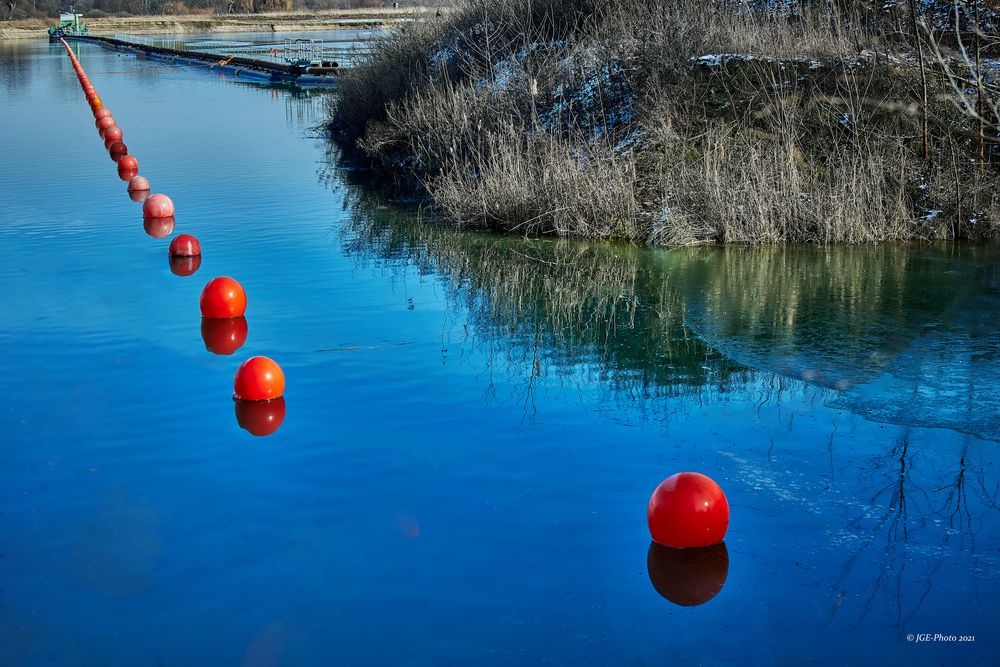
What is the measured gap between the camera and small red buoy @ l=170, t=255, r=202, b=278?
12.9 meters

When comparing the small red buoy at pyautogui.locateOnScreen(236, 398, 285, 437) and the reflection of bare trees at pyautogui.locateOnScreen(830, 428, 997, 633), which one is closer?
the reflection of bare trees at pyautogui.locateOnScreen(830, 428, 997, 633)

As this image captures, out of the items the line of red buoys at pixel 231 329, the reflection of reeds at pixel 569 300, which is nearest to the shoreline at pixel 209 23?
the line of red buoys at pixel 231 329

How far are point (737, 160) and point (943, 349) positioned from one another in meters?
5.57

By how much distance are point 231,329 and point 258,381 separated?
2.24m

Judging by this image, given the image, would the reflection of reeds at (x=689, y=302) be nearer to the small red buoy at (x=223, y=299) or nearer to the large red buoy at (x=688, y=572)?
the small red buoy at (x=223, y=299)

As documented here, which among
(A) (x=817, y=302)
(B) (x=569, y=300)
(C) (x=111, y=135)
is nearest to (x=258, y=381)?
(B) (x=569, y=300)

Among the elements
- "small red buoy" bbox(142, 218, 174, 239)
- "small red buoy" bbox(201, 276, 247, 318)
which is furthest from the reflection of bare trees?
"small red buoy" bbox(142, 218, 174, 239)

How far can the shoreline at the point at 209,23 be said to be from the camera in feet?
267

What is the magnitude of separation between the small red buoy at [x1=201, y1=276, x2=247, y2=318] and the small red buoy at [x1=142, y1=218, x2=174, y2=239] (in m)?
4.65

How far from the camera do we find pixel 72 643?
17.5 ft

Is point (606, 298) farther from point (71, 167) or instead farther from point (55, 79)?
point (55, 79)

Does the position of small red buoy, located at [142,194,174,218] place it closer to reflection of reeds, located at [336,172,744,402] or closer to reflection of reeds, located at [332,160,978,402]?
reflection of reeds, located at [336,172,744,402]

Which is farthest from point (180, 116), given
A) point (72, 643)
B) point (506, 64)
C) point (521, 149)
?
→ point (72, 643)

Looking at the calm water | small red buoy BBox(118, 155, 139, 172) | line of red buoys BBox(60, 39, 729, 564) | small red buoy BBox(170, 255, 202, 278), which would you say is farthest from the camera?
small red buoy BBox(118, 155, 139, 172)
